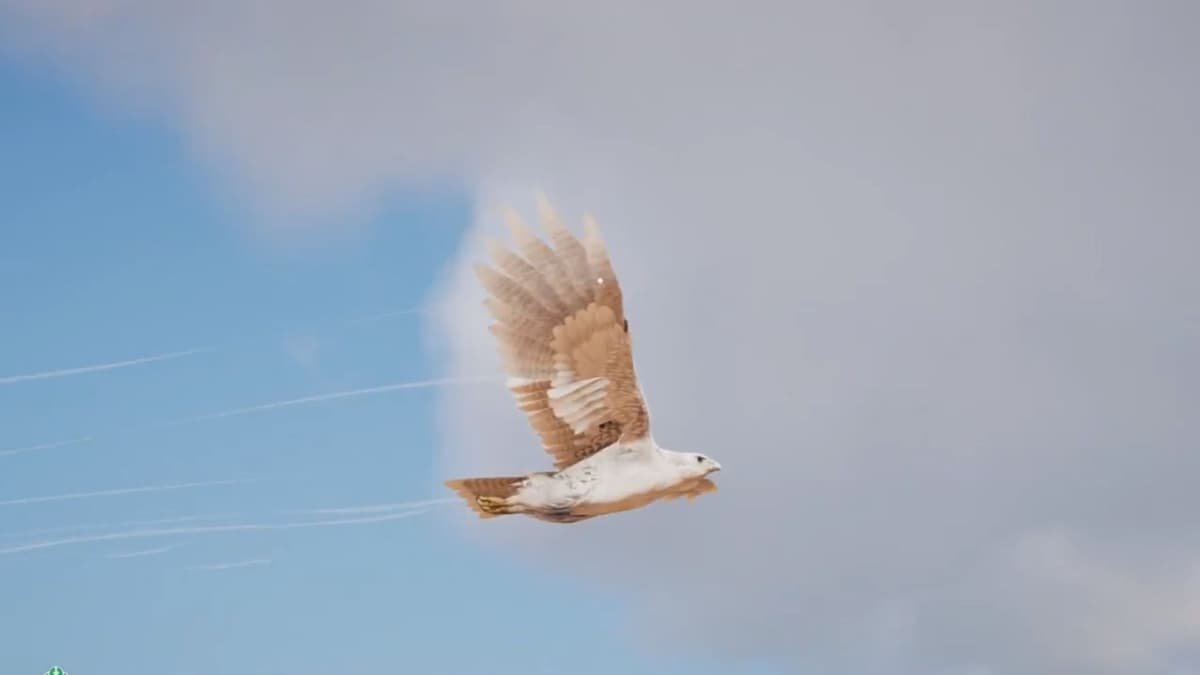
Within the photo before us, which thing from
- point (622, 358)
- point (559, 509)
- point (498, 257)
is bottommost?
point (559, 509)

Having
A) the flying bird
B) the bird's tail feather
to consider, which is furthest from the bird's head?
the bird's tail feather

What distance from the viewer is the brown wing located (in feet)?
110

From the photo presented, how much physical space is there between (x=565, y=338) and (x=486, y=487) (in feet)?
11.1

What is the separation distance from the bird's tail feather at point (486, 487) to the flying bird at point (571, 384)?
20 millimetres

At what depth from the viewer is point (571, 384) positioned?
3434 cm

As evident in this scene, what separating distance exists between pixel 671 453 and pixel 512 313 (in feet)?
14.2

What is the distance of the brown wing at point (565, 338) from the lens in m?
33.6

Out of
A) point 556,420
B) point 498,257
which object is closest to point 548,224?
point 498,257

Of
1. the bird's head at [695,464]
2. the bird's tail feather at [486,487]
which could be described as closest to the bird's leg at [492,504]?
the bird's tail feather at [486,487]

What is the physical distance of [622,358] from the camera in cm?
3372

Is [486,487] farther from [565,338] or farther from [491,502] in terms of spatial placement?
[565,338]

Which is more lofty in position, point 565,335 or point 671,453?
point 565,335

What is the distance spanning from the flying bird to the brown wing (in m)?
0.02

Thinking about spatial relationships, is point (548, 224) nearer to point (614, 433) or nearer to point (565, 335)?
point (565, 335)
